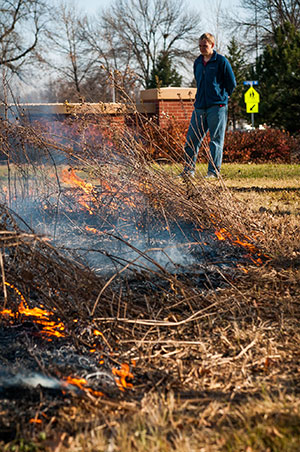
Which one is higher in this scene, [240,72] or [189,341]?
[240,72]

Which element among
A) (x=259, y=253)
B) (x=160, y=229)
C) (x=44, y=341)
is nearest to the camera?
(x=44, y=341)

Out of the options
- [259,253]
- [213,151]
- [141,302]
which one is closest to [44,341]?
[141,302]

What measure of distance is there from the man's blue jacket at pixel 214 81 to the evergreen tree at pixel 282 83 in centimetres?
1099

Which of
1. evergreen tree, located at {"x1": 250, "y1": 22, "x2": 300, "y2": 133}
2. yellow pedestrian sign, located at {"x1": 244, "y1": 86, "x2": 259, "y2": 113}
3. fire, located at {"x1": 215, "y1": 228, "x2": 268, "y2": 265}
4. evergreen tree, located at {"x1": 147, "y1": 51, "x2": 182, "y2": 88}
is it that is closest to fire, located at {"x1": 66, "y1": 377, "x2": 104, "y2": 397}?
fire, located at {"x1": 215, "y1": 228, "x2": 268, "y2": 265}

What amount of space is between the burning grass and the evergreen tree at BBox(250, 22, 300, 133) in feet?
49.3

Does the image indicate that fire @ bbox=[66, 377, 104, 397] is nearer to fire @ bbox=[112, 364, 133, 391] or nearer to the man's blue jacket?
fire @ bbox=[112, 364, 133, 391]

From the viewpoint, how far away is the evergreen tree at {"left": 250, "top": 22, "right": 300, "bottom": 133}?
18.0 m

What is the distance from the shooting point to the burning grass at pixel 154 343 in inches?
74.7

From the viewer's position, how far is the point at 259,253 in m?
3.86

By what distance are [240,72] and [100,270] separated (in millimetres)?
31315

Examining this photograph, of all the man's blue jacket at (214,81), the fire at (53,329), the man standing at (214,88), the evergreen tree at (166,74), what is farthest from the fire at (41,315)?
the evergreen tree at (166,74)

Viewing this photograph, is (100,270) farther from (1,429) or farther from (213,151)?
(213,151)

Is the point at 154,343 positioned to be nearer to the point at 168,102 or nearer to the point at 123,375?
the point at 123,375

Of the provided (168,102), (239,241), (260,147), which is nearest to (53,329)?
(239,241)
